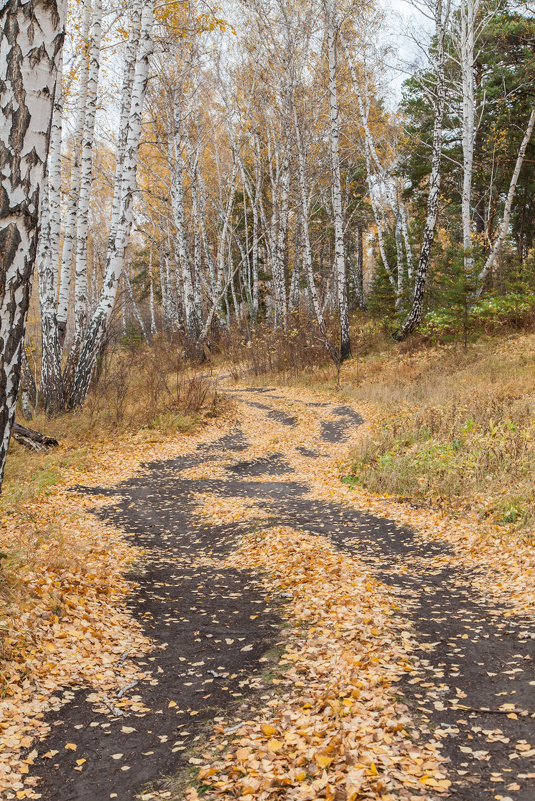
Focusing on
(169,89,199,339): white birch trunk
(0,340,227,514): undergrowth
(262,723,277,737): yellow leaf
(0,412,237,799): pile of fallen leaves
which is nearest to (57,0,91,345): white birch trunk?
(0,340,227,514): undergrowth

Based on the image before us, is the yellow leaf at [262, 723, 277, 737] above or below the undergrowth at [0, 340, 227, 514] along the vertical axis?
below

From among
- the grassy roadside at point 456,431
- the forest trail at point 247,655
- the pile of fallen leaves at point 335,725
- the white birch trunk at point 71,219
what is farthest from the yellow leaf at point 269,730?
the white birch trunk at point 71,219

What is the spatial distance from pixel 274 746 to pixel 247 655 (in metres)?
1.15

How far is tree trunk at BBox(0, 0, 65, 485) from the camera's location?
9.50 feet

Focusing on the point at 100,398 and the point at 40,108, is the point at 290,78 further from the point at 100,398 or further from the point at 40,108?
the point at 40,108

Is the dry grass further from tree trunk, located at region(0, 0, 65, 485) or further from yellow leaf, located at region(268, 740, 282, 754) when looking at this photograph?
tree trunk, located at region(0, 0, 65, 485)

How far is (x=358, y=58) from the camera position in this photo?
72.2 ft

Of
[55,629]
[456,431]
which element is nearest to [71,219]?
[456,431]

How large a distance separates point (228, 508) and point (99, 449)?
3.79 metres

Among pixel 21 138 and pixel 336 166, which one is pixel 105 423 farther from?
pixel 336 166

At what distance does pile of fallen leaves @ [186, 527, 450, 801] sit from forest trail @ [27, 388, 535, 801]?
7 cm

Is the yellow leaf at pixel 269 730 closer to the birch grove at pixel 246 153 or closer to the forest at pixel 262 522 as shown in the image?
the forest at pixel 262 522

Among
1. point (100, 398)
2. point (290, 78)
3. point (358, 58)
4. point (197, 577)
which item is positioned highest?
point (358, 58)

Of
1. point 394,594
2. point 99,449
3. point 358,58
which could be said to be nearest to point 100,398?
point 99,449
